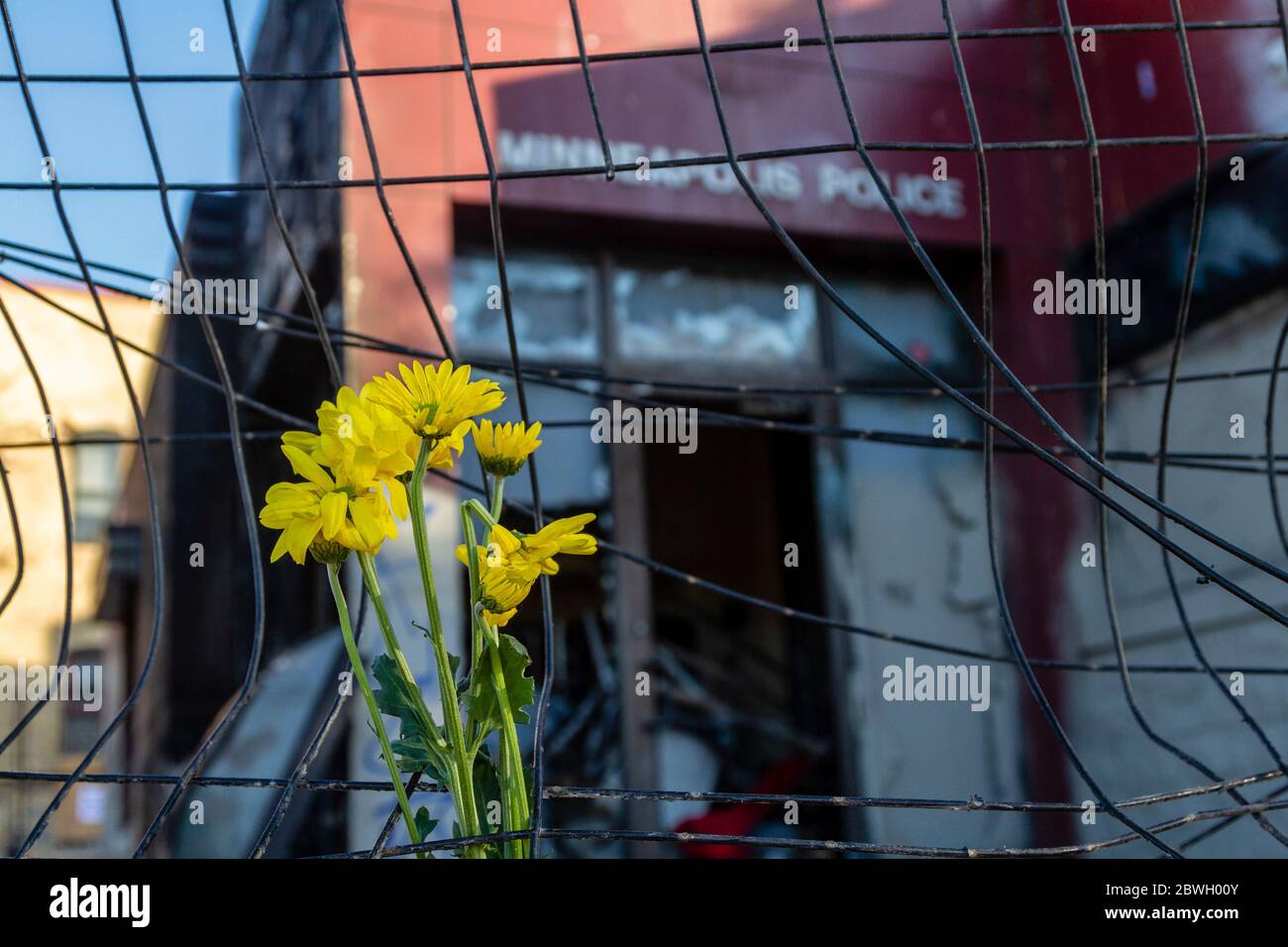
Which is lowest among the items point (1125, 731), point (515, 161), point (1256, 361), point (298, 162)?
point (1125, 731)

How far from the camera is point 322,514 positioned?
0.86 m

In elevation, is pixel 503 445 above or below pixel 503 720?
above

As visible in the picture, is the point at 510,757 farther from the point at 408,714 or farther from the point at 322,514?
the point at 322,514

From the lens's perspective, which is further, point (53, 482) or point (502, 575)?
point (53, 482)

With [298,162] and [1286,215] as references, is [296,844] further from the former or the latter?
[1286,215]

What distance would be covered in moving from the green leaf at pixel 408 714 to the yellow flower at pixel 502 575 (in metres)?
0.09

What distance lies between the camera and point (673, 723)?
484 centimetres

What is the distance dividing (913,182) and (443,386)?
13.5 ft
